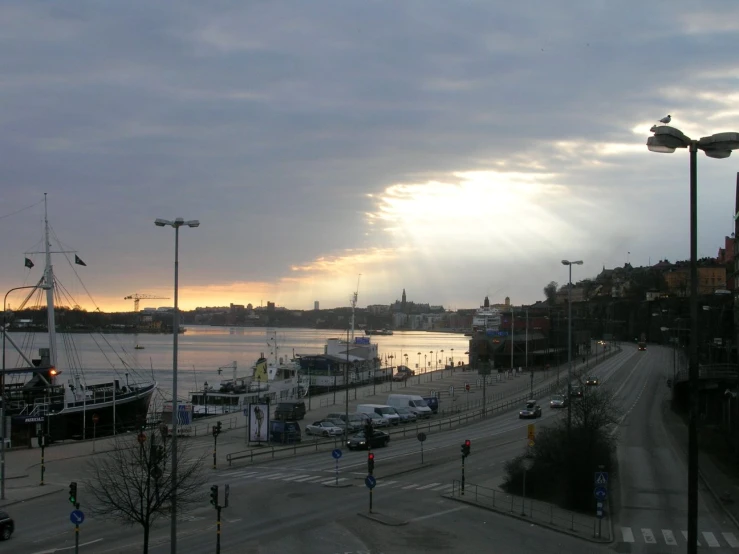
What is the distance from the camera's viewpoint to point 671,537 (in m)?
21.9

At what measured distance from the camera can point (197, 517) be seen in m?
23.8

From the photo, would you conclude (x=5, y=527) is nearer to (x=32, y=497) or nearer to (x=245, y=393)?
(x=32, y=497)

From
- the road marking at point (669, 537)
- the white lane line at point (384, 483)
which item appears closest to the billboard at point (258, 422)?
the white lane line at point (384, 483)

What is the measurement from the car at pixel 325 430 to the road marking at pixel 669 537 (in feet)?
87.9

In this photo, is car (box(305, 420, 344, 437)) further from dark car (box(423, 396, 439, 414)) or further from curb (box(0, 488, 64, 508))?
curb (box(0, 488, 64, 508))

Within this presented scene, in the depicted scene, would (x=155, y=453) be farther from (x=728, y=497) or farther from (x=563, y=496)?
(x=728, y=497)

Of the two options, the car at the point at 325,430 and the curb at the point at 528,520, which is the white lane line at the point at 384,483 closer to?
the curb at the point at 528,520

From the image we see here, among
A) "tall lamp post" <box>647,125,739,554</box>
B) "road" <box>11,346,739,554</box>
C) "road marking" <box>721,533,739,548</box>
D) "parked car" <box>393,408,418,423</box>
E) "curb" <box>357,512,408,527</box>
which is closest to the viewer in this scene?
"tall lamp post" <box>647,125,739,554</box>

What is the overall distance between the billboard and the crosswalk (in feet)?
79.7

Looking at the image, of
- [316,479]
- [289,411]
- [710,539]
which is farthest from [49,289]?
[710,539]

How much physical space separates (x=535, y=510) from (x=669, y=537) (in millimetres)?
4803

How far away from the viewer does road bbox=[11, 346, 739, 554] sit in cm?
2011

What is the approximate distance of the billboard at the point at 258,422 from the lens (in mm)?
42469

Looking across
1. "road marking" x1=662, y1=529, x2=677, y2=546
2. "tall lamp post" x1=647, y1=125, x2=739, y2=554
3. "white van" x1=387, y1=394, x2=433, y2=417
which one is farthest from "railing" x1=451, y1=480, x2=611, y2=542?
"white van" x1=387, y1=394, x2=433, y2=417
